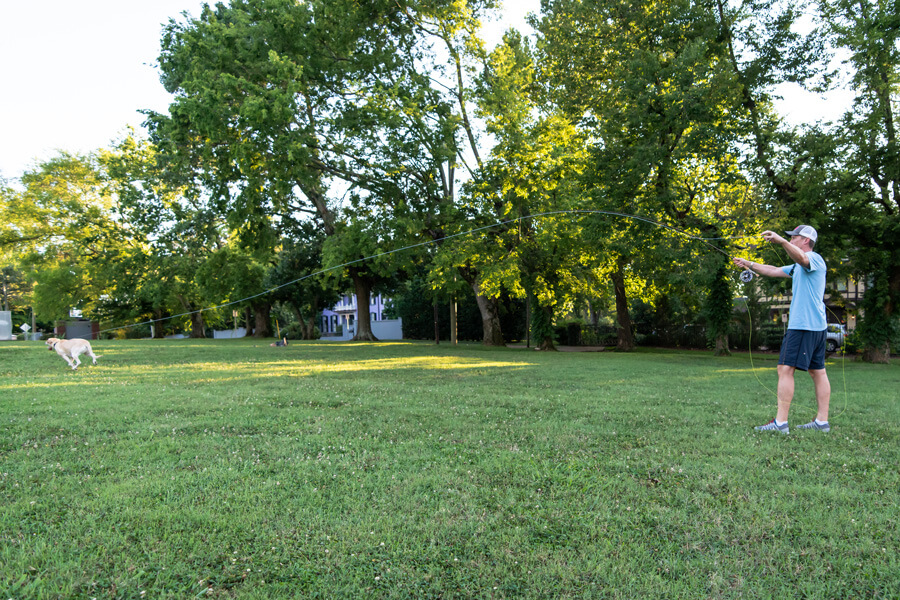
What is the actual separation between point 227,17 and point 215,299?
16096 millimetres

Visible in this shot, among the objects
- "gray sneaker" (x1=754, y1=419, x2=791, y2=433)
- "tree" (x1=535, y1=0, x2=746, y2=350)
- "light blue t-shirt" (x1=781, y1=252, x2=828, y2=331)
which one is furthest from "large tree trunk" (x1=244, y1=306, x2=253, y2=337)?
"light blue t-shirt" (x1=781, y1=252, x2=828, y2=331)

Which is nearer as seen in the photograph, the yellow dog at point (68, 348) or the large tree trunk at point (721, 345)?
the yellow dog at point (68, 348)

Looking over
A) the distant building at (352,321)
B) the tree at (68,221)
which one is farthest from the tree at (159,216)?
the distant building at (352,321)

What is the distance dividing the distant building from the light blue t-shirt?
112 ft

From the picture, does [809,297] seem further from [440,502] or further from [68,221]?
[68,221]

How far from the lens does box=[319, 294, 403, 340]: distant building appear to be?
46219mm

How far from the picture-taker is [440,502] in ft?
11.4

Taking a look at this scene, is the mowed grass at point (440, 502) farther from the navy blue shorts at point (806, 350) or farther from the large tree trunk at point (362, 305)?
the large tree trunk at point (362, 305)

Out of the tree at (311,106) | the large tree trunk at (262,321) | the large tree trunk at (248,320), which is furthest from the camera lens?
the large tree trunk at (248,320)

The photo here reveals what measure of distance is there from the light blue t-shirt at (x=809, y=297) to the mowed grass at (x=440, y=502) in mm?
1186

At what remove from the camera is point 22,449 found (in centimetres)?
471

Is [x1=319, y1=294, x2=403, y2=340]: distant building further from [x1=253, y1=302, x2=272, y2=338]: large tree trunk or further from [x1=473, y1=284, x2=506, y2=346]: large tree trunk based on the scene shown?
[x1=473, y1=284, x2=506, y2=346]: large tree trunk

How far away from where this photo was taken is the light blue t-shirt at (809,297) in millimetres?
5795

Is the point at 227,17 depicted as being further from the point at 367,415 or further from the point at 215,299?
the point at 367,415
